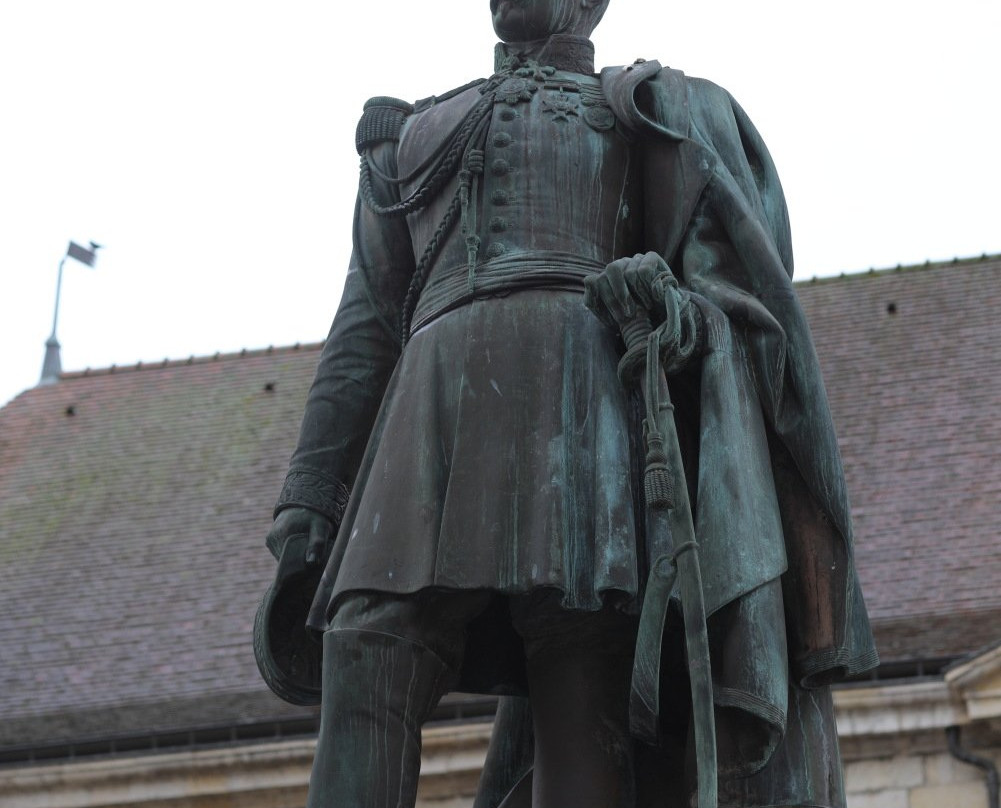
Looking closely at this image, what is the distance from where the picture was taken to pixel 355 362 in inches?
259

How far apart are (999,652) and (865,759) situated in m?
1.90

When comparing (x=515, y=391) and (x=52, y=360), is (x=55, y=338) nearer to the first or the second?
(x=52, y=360)

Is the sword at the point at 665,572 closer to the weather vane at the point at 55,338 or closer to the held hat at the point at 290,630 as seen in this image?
the held hat at the point at 290,630

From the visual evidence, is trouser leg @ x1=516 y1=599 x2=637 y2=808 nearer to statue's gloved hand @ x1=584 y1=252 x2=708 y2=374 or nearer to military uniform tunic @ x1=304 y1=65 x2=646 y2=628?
military uniform tunic @ x1=304 y1=65 x2=646 y2=628

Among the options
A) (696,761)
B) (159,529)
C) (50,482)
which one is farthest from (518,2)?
(50,482)

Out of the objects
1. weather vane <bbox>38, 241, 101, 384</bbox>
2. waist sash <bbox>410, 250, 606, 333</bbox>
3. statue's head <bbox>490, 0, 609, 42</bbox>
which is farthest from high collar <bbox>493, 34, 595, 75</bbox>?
weather vane <bbox>38, 241, 101, 384</bbox>

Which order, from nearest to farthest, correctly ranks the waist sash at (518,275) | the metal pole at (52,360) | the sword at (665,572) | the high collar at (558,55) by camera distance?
1. the sword at (665,572)
2. the waist sash at (518,275)
3. the high collar at (558,55)
4. the metal pole at (52,360)

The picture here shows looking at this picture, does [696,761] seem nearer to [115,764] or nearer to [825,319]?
[115,764]

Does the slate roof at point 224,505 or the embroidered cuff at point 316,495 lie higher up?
the slate roof at point 224,505

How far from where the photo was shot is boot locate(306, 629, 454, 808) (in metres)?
5.75

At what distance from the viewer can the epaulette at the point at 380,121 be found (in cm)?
670

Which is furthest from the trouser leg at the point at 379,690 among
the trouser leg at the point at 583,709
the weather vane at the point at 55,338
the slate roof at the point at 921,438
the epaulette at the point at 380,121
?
the weather vane at the point at 55,338

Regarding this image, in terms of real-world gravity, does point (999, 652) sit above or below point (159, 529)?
below

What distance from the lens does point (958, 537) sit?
96.1ft
